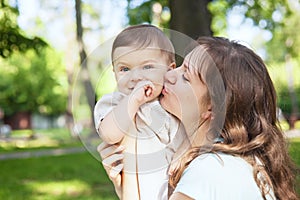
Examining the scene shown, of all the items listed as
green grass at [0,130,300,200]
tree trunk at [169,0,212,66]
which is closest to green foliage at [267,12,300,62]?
tree trunk at [169,0,212,66]

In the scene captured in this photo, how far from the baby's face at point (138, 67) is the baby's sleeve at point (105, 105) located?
30 millimetres

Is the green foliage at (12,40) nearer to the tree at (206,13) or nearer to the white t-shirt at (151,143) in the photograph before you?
the tree at (206,13)

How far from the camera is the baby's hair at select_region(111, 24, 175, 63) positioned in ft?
5.78

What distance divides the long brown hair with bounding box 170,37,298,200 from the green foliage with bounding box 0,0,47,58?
741cm

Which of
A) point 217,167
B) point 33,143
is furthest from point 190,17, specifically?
point 33,143

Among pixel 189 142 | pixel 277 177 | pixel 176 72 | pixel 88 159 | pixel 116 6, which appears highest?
pixel 176 72

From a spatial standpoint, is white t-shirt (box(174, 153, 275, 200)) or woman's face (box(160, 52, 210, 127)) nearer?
white t-shirt (box(174, 153, 275, 200))

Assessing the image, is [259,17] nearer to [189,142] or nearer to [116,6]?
[116,6]

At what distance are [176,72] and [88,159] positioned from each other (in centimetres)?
1150

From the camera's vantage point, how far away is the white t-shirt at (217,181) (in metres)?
1.66

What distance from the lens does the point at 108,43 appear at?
5.99 feet

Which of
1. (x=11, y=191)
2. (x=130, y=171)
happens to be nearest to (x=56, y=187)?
(x=11, y=191)

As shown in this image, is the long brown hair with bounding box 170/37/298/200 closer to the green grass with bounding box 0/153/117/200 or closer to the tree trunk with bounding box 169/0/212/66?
the tree trunk with bounding box 169/0/212/66

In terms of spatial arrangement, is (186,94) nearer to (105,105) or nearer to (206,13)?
(105,105)
